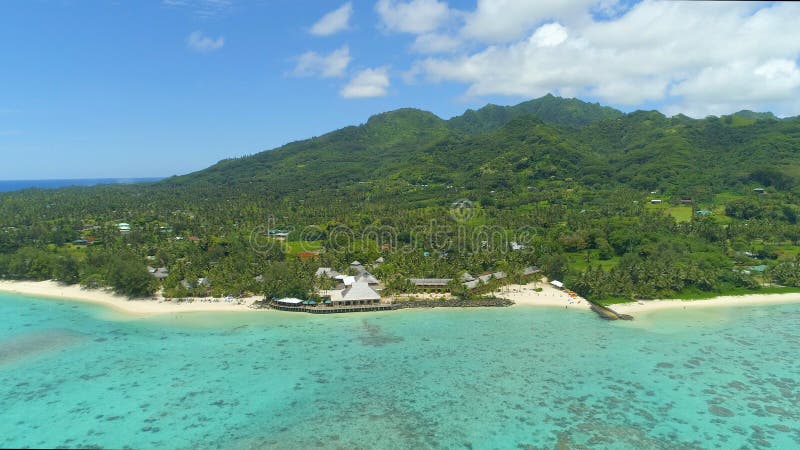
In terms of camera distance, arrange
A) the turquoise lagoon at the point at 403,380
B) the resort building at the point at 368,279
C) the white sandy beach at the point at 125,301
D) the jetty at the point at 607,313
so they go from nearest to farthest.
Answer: the turquoise lagoon at the point at 403,380, the jetty at the point at 607,313, the white sandy beach at the point at 125,301, the resort building at the point at 368,279

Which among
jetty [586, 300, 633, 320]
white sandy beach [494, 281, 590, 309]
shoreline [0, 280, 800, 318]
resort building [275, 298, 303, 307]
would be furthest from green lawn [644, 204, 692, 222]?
resort building [275, 298, 303, 307]

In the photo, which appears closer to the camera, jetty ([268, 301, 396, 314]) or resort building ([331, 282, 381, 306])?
jetty ([268, 301, 396, 314])

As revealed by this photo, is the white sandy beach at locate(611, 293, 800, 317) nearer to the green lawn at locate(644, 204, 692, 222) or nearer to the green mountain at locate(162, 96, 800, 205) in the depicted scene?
the green lawn at locate(644, 204, 692, 222)

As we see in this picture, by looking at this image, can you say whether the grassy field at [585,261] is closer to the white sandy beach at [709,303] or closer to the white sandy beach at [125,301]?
the white sandy beach at [709,303]

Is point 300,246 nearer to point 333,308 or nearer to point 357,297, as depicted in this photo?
point 357,297

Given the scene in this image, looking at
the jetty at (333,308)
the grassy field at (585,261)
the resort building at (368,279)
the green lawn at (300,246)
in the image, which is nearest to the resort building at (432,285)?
the resort building at (368,279)

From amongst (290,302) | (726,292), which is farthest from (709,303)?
(290,302)


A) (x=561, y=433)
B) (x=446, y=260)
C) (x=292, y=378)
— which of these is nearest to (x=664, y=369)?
(x=561, y=433)

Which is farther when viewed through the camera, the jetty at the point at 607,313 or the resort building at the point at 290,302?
the resort building at the point at 290,302
